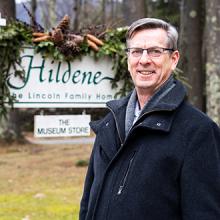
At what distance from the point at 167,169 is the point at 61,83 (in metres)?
2.76

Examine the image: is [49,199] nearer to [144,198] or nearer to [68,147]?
[144,198]

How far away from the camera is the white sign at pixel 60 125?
16.4 ft

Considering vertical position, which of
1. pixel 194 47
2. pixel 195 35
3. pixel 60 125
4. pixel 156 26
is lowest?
pixel 60 125

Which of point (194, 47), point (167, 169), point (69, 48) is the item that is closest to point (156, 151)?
point (167, 169)

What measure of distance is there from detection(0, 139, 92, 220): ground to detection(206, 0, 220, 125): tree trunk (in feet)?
8.69

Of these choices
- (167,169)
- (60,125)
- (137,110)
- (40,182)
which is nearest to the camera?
(167,169)

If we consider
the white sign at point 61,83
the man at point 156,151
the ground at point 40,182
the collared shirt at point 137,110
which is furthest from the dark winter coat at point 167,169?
the ground at point 40,182

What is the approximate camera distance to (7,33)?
479 centimetres

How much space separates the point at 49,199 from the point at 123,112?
5499mm

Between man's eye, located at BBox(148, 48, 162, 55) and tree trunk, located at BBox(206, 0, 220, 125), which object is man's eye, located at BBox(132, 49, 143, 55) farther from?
tree trunk, located at BBox(206, 0, 220, 125)

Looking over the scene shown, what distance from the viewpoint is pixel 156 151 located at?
2381mm

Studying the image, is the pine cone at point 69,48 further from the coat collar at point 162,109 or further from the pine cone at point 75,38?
the coat collar at point 162,109

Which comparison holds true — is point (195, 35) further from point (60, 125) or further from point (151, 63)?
point (151, 63)

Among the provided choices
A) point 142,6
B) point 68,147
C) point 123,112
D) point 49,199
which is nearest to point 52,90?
point 123,112
